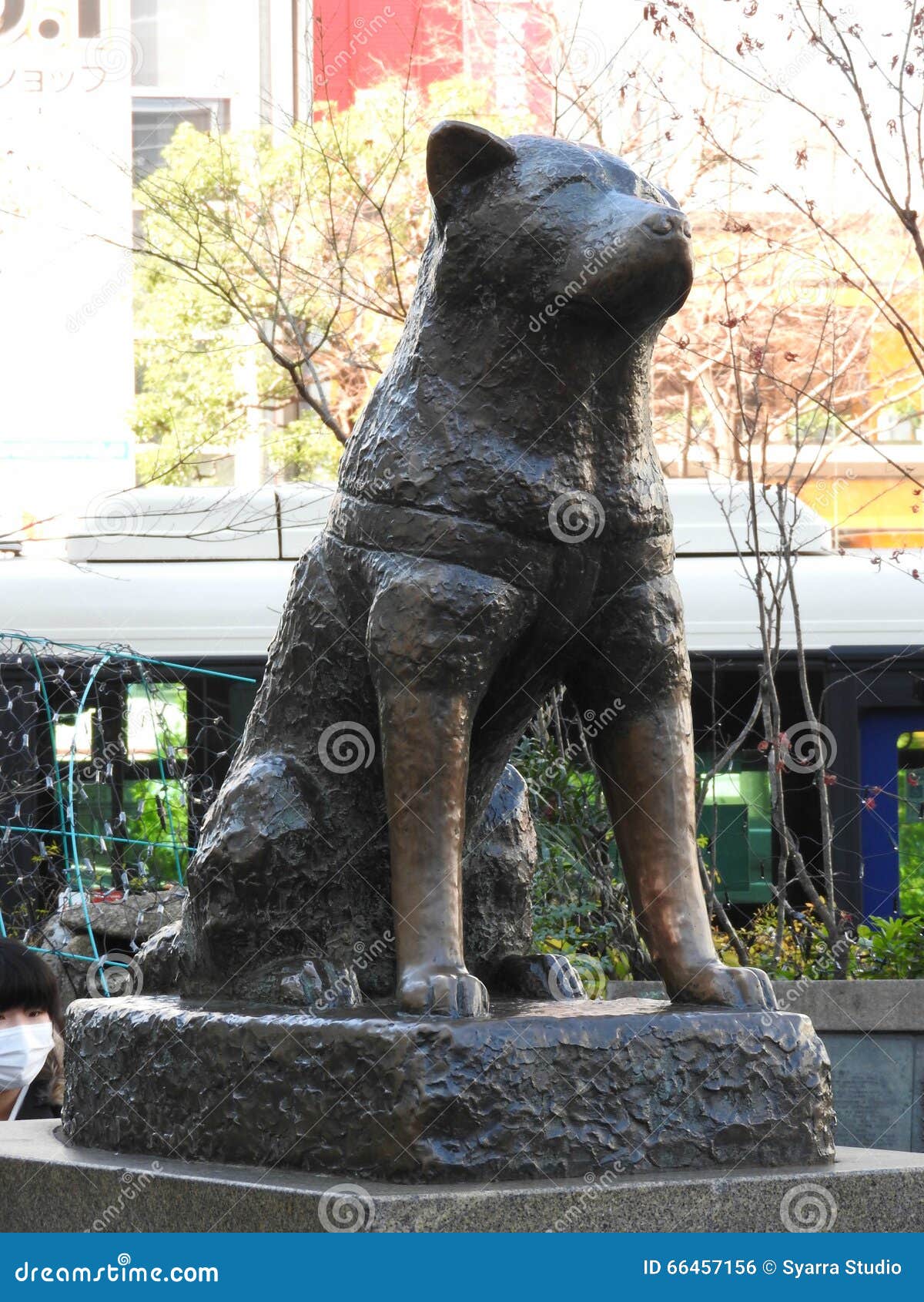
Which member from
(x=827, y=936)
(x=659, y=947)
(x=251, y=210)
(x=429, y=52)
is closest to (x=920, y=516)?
(x=429, y=52)

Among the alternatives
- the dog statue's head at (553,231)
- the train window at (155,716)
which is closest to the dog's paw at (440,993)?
the dog statue's head at (553,231)

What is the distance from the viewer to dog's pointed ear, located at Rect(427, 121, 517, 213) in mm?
2961

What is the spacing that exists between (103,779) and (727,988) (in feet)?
21.6

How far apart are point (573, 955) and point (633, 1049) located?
15.3 ft

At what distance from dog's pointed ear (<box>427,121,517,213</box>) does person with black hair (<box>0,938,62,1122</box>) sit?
243 cm

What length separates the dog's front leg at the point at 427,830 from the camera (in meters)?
2.87

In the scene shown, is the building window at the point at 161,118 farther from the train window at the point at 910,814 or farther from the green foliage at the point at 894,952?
the green foliage at the point at 894,952

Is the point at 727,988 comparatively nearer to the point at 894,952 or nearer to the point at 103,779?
the point at 894,952

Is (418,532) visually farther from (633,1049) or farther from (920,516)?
(920,516)

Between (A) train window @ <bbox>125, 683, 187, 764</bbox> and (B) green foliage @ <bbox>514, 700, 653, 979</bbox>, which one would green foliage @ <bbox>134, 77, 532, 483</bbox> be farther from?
(B) green foliage @ <bbox>514, 700, 653, 979</bbox>

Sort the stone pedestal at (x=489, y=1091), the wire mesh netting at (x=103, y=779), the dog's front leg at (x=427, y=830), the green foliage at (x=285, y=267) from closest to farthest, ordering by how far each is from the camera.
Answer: the stone pedestal at (x=489, y=1091) → the dog's front leg at (x=427, y=830) → the wire mesh netting at (x=103, y=779) → the green foliage at (x=285, y=267)

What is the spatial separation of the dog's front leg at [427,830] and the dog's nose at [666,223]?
0.85m

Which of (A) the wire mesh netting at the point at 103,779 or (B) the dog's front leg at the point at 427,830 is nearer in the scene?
(B) the dog's front leg at the point at 427,830

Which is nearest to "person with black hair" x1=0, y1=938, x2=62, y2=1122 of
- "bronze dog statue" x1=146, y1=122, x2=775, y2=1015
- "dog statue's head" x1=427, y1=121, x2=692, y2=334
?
"bronze dog statue" x1=146, y1=122, x2=775, y2=1015
